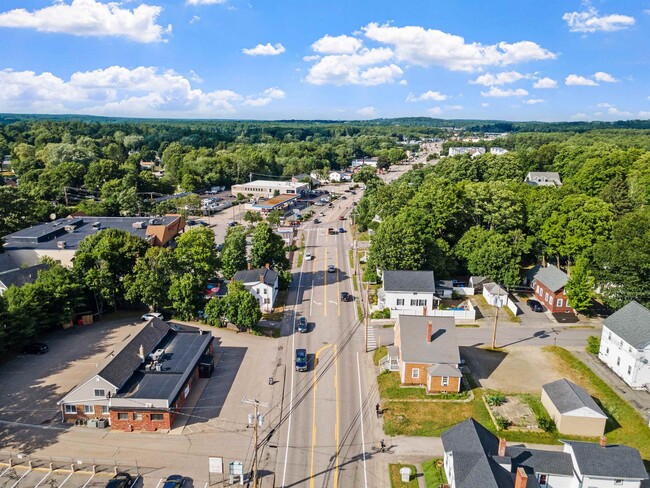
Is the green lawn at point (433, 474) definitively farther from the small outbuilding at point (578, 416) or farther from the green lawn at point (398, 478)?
the small outbuilding at point (578, 416)

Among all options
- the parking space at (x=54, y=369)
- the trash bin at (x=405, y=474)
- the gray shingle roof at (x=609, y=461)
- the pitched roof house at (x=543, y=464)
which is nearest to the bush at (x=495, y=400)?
the pitched roof house at (x=543, y=464)

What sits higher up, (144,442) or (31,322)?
(31,322)

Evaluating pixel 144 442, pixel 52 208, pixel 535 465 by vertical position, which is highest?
pixel 52 208

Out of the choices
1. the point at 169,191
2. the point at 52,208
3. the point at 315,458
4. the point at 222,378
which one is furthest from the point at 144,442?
the point at 169,191

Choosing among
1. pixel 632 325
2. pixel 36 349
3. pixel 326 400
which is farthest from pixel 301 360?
pixel 632 325

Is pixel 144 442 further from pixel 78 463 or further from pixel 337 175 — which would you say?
pixel 337 175

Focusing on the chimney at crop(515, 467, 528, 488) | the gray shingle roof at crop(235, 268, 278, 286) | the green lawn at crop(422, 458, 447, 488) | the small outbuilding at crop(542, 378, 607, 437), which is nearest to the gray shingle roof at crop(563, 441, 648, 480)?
the chimney at crop(515, 467, 528, 488)

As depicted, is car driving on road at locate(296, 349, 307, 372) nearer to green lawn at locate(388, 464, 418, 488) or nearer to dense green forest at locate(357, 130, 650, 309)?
green lawn at locate(388, 464, 418, 488)
